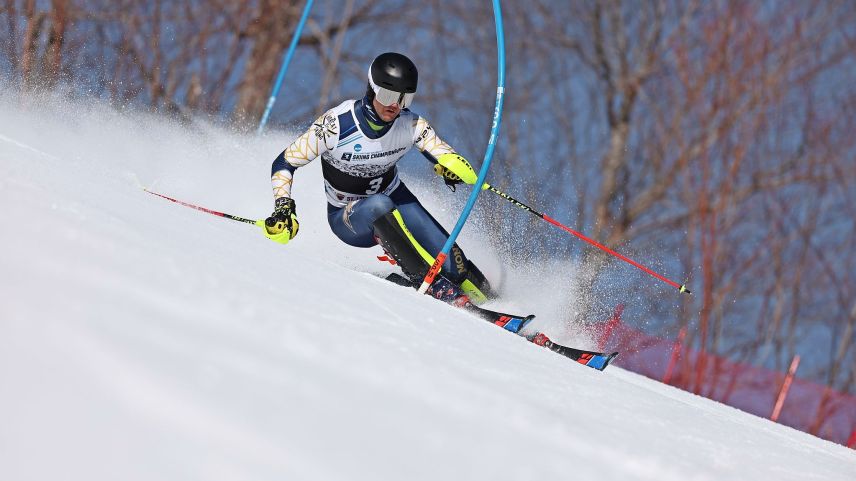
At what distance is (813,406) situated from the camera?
8094mm

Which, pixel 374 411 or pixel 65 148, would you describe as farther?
pixel 65 148

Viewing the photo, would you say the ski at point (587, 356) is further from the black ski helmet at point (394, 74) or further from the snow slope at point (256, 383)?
the black ski helmet at point (394, 74)

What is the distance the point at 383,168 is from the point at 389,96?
1.87 ft

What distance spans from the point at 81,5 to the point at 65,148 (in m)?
7.18

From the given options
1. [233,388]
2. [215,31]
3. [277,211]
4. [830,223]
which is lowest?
[233,388]

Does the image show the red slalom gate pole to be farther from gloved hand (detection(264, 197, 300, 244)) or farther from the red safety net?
gloved hand (detection(264, 197, 300, 244))

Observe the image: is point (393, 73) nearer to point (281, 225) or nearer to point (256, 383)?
point (281, 225)

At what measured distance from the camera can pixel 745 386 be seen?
328 inches

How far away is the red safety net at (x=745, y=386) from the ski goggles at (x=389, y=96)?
13.1 feet

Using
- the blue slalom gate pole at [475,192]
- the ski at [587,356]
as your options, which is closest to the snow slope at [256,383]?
the ski at [587,356]

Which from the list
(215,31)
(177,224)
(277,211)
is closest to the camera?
(177,224)

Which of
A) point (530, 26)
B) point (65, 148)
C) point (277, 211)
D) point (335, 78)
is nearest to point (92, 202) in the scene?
point (277, 211)

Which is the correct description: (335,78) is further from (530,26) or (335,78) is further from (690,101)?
(690,101)

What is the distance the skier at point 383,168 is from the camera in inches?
173
